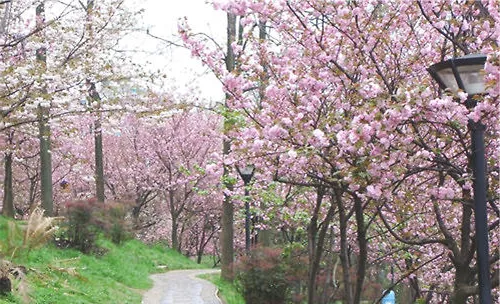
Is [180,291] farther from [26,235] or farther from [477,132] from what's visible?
[477,132]

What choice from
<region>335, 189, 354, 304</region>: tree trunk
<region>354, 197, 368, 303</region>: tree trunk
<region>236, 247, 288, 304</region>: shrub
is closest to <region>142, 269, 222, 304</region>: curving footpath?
<region>236, 247, 288, 304</region>: shrub

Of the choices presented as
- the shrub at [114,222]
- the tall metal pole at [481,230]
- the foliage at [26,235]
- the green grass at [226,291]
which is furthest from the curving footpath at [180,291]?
the tall metal pole at [481,230]

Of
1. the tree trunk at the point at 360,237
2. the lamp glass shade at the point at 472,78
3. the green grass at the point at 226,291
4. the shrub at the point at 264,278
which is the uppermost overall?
the lamp glass shade at the point at 472,78

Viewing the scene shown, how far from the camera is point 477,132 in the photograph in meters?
4.68

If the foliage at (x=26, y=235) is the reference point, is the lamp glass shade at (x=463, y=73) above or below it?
above

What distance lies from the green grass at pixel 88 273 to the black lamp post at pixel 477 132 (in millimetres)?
5531

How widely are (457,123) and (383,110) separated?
632mm

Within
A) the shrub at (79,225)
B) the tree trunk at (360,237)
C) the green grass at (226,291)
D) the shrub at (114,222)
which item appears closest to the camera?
the tree trunk at (360,237)

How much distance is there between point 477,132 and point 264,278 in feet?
29.5

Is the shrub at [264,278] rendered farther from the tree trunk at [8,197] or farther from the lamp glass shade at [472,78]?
the lamp glass shade at [472,78]

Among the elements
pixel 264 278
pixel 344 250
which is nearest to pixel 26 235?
pixel 344 250

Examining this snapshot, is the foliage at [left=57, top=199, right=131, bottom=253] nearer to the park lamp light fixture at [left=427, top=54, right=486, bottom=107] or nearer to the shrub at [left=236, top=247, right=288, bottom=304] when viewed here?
the shrub at [left=236, top=247, right=288, bottom=304]

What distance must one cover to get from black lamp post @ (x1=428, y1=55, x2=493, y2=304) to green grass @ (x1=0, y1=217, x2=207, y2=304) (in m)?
5.53

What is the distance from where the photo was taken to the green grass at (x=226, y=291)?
14.9 metres
